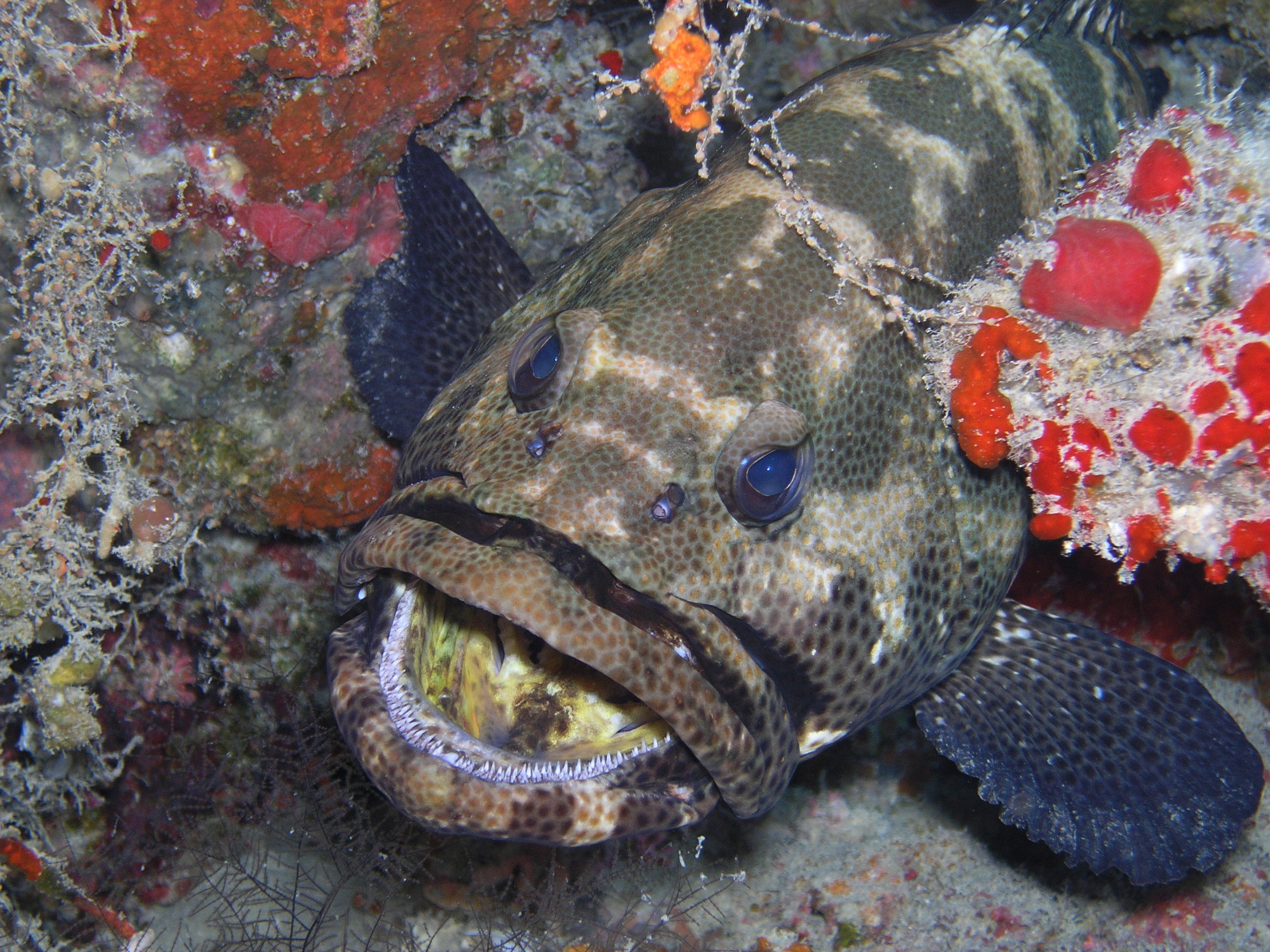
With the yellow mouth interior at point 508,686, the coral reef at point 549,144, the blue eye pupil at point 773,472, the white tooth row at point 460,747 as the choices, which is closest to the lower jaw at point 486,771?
the white tooth row at point 460,747

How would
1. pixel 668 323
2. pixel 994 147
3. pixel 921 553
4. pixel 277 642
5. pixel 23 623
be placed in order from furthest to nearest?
pixel 277 642, pixel 23 623, pixel 994 147, pixel 921 553, pixel 668 323

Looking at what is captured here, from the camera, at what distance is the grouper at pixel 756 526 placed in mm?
2117

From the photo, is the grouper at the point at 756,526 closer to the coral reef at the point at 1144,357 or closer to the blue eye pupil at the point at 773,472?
the blue eye pupil at the point at 773,472

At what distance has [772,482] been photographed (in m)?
2.28

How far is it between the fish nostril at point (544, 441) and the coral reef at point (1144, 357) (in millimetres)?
1367

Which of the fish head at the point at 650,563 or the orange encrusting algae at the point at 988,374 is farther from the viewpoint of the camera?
the orange encrusting algae at the point at 988,374

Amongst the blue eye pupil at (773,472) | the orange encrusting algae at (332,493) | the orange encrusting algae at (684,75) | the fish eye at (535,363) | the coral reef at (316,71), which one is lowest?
the blue eye pupil at (773,472)

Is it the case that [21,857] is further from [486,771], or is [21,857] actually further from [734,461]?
[734,461]

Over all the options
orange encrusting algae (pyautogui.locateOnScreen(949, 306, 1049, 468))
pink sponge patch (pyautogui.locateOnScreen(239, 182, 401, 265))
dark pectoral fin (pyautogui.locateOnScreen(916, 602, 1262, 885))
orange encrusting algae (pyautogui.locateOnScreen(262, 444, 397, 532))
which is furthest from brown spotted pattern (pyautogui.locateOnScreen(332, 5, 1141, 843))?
pink sponge patch (pyautogui.locateOnScreen(239, 182, 401, 265))

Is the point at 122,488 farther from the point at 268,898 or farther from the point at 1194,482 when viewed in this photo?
the point at 1194,482

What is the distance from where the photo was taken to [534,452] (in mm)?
2240

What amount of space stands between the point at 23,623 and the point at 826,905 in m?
3.88

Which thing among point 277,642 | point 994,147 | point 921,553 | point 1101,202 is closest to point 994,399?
point 921,553

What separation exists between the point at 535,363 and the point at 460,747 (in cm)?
114
